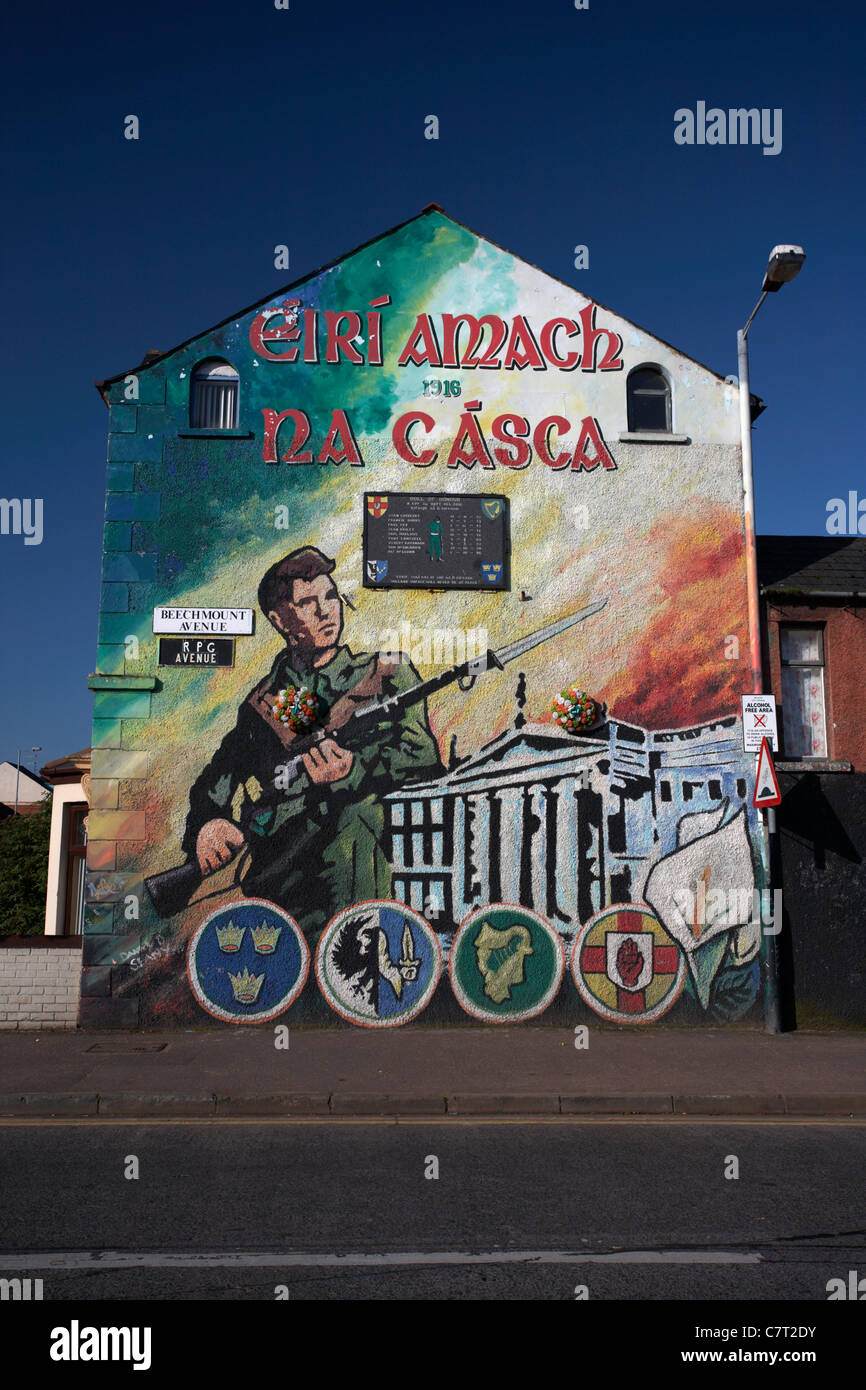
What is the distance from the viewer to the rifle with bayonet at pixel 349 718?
1170 centimetres

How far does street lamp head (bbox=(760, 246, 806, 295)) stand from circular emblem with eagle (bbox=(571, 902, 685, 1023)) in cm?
733

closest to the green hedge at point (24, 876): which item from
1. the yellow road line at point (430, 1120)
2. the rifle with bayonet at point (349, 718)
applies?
the rifle with bayonet at point (349, 718)

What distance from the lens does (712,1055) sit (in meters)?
10.3

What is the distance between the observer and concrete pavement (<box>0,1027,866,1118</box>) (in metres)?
8.45

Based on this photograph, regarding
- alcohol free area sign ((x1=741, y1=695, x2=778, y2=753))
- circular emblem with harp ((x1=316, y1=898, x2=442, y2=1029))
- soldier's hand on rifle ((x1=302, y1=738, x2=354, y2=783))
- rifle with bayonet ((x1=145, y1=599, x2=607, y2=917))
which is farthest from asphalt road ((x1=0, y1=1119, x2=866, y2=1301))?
soldier's hand on rifle ((x1=302, y1=738, x2=354, y2=783))

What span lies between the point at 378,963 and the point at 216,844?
2.36 meters

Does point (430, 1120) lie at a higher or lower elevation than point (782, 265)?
lower

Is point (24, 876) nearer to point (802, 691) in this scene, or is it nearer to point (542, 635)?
point (542, 635)

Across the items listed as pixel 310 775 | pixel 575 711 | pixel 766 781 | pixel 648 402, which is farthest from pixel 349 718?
pixel 648 402

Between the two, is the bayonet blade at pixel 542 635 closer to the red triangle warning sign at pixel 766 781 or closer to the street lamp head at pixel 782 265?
the red triangle warning sign at pixel 766 781

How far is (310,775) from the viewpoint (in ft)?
39.3

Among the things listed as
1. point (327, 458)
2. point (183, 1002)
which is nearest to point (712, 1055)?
point (183, 1002)

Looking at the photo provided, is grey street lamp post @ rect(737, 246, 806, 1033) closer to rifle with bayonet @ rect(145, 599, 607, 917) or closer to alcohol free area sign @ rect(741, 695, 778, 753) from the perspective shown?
alcohol free area sign @ rect(741, 695, 778, 753)

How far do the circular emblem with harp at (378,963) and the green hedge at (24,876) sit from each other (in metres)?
13.7
